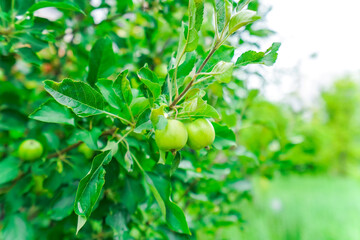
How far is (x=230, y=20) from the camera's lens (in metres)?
0.49

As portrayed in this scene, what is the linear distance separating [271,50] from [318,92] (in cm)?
1284

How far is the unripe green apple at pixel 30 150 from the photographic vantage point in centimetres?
87

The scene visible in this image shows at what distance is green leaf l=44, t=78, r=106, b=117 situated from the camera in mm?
509

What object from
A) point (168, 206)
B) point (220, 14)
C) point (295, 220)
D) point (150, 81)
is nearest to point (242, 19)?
point (220, 14)

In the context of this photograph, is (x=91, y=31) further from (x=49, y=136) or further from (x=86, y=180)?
(x=86, y=180)

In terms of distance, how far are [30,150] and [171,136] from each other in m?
0.61

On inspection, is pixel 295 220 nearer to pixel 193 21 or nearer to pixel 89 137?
pixel 89 137

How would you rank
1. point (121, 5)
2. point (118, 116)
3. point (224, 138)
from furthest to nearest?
point (121, 5), point (224, 138), point (118, 116)

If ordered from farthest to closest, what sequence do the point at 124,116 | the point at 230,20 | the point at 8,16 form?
1. the point at 8,16
2. the point at 124,116
3. the point at 230,20

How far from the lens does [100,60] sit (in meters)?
0.76

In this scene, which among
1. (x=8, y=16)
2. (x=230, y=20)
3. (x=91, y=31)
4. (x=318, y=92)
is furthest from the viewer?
(x=318, y=92)

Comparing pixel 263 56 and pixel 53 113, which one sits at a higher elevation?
pixel 263 56

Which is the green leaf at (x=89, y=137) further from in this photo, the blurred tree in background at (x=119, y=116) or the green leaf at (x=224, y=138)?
the green leaf at (x=224, y=138)

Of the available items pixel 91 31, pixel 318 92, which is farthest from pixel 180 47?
pixel 318 92
